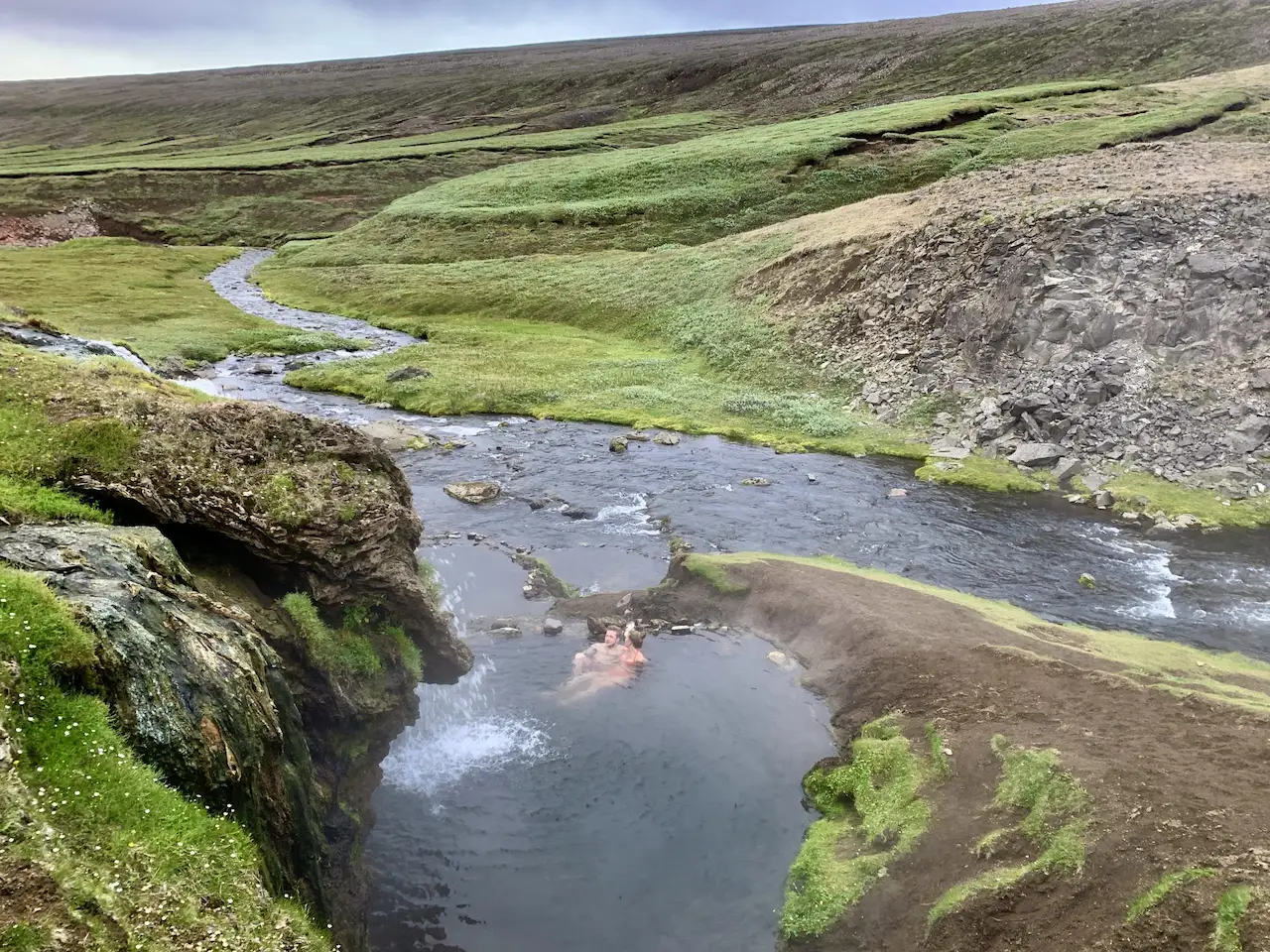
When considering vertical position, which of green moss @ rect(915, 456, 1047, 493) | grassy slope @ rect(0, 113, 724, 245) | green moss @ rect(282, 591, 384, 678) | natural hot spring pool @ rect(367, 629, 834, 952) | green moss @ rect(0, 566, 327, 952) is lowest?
natural hot spring pool @ rect(367, 629, 834, 952)

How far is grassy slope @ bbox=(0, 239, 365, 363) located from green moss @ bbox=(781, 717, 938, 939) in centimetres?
5563

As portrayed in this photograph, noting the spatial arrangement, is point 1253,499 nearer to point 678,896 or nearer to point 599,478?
point 599,478

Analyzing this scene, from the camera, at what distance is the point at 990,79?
6836 inches

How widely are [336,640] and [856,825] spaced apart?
14292 millimetres

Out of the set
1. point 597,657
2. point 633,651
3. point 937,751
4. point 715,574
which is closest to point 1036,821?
point 937,751

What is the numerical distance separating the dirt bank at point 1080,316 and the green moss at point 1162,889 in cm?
3046

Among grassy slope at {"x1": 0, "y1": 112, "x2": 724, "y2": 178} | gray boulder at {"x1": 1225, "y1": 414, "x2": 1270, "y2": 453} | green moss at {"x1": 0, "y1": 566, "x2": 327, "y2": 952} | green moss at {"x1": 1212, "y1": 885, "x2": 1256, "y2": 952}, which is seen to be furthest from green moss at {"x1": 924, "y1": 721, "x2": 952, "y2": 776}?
grassy slope at {"x1": 0, "y1": 112, "x2": 724, "y2": 178}

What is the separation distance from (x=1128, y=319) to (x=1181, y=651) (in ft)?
90.5

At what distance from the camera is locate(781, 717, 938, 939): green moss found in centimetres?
1941

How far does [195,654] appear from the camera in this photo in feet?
48.1

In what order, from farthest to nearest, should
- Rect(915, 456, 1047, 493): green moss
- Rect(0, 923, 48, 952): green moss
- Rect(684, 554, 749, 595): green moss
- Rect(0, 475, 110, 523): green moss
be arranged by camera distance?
Rect(915, 456, 1047, 493): green moss
Rect(684, 554, 749, 595): green moss
Rect(0, 475, 110, 523): green moss
Rect(0, 923, 48, 952): green moss

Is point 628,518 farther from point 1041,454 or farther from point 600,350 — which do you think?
point 600,350

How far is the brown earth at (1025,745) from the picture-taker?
1672 centimetres

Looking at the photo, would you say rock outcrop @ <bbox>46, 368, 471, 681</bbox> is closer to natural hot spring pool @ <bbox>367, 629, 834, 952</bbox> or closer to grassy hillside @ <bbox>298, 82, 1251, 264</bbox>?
natural hot spring pool @ <bbox>367, 629, 834, 952</bbox>
